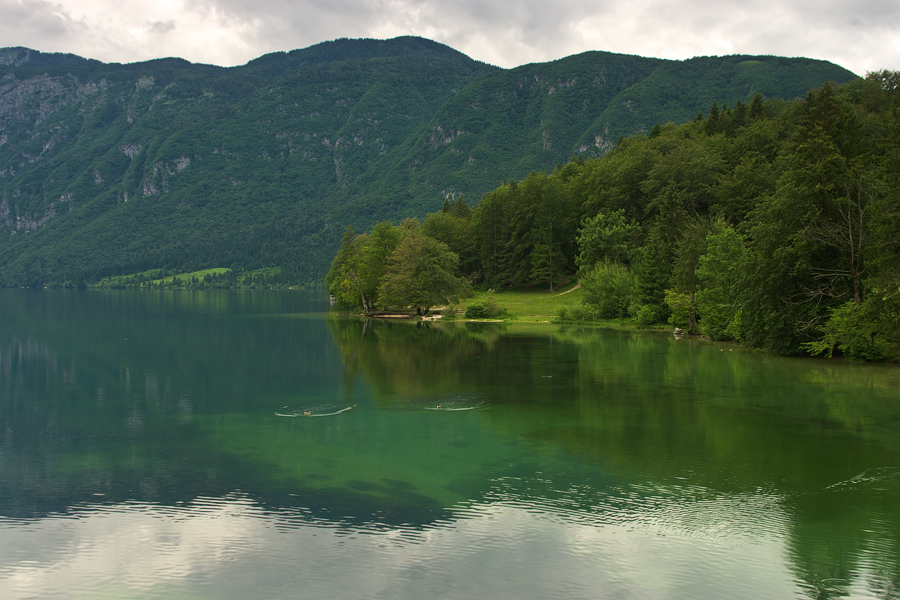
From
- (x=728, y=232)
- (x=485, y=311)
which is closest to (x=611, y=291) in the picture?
(x=485, y=311)

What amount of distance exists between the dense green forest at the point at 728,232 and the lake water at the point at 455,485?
5.19 m

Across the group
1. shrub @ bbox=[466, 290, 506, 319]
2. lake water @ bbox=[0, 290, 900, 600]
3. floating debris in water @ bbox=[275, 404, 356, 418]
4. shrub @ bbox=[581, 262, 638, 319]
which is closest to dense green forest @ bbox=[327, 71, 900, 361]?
shrub @ bbox=[581, 262, 638, 319]

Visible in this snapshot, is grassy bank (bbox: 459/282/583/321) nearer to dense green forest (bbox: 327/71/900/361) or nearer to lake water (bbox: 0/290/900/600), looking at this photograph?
dense green forest (bbox: 327/71/900/361)

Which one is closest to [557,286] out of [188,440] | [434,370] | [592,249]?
[592,249]

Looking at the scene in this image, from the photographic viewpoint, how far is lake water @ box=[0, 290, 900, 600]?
11.6 metres

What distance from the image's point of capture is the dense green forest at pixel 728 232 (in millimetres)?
35031

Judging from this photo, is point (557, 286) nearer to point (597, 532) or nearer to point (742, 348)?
point (742, 348)

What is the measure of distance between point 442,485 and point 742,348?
113 ft

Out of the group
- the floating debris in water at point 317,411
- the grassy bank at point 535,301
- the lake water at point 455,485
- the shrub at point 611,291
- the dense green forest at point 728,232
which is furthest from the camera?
the grassy bank at point 535,301

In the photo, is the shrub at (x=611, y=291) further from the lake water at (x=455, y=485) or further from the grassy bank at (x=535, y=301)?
the lake water at (x=455, y=485)

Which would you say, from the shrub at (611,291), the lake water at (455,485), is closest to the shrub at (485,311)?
the shrub at (611,291)

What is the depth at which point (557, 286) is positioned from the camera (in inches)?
3733

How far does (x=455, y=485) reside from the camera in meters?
16.2

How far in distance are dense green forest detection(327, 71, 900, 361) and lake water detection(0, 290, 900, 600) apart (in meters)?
5.19
